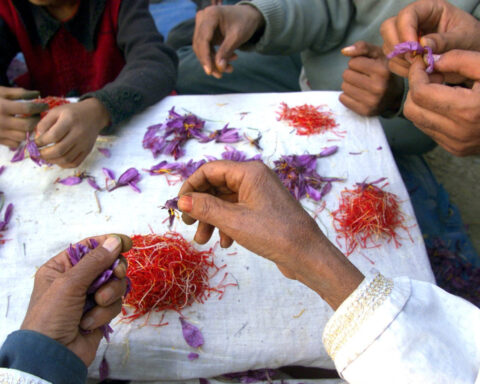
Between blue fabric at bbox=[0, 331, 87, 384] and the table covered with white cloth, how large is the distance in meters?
0.22

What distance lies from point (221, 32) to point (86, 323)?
1.34m

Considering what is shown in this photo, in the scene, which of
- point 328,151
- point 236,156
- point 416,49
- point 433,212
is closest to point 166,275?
point 236,156

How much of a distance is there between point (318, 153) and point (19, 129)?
1.10m

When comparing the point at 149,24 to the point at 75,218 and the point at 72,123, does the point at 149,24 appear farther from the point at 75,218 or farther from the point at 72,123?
the point at 75,218

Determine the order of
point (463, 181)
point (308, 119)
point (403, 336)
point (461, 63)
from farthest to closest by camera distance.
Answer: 1. point (463, 181)
2. point (308, 119)
3. point (461, 63)
4. point (403, 336)

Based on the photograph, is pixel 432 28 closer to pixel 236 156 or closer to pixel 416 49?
pixel 416 49

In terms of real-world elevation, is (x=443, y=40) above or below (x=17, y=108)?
above

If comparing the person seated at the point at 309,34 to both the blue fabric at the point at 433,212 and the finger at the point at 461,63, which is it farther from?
the finger at the point at 461,63

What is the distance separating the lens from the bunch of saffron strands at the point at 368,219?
3.70ft

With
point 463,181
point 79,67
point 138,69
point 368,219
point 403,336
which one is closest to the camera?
point 403,336

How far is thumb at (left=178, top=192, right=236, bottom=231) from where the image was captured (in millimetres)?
770

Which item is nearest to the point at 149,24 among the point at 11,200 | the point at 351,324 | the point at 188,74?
the point at 188,74

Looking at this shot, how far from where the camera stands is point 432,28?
50.1 inches

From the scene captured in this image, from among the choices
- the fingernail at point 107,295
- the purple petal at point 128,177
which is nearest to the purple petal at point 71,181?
the purple petal at point 128,177
